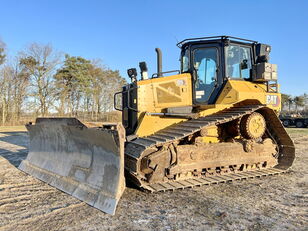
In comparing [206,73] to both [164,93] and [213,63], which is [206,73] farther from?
[164,93]

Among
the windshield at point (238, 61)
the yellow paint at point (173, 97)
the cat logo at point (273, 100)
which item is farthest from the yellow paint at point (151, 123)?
the cat logo at point (273, 100)

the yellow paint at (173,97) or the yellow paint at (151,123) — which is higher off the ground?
the yellow paint at (173,97)

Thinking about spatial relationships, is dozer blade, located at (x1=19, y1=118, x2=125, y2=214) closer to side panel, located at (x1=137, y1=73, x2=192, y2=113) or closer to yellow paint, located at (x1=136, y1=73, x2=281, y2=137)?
yellow paint, located at (x1=136, y1=73, x2=281, y2=137)

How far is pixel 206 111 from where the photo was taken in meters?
5.31

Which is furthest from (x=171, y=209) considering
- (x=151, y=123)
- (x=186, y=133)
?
(x=151, y=123)

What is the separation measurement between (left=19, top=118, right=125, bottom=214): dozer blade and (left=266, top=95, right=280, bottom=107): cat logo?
379 centimetres

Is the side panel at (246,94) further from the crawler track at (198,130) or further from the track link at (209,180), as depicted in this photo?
the track link at (209,180)

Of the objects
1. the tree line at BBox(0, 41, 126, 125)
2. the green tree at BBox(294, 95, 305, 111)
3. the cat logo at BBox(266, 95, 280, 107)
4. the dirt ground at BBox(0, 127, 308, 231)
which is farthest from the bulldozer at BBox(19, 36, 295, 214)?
the green tree at BBox(294, 95, 305, 111)

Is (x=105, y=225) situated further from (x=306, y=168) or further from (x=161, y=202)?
(x=306, y=168)

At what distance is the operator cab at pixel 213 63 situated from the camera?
18.2ft

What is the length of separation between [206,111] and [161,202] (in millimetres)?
2335

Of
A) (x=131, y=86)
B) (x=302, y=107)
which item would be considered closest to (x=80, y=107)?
(x=131, y=86)

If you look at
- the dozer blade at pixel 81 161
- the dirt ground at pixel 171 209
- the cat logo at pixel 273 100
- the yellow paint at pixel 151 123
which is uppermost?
the cat logo at pixel 273 100

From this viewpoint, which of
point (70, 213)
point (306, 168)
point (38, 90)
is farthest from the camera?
point (38, 90)
